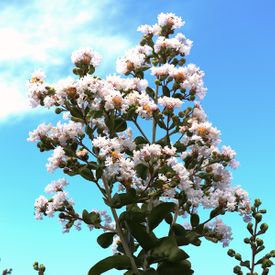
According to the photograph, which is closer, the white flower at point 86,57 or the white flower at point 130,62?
the white flower at point 86,57

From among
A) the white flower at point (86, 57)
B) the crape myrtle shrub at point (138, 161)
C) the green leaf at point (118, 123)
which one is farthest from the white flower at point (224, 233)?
the white flower at point (86, 57)

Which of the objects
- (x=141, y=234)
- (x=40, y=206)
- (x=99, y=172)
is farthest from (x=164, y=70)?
(x=40, y=206)

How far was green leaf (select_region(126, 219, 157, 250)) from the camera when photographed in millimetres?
6531

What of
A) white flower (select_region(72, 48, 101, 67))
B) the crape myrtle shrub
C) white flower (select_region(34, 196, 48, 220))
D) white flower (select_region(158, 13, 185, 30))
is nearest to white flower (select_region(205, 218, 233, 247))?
the crape myrtle shrub

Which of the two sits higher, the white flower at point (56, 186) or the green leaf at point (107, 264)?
the white flower at point (56, 186)

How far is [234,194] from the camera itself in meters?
7.53

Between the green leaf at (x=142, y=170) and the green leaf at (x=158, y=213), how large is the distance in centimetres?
52

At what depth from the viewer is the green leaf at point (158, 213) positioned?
21.6 feet

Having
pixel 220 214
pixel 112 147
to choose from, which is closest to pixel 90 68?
pixel 112 147

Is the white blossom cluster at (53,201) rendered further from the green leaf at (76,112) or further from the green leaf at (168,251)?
the green leaf at (168,251)

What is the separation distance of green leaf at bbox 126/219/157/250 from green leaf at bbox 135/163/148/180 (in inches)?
26.5

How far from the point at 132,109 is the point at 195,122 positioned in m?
0.98

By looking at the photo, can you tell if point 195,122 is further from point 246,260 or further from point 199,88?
point 246,260

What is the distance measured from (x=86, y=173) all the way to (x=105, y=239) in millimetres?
1034
